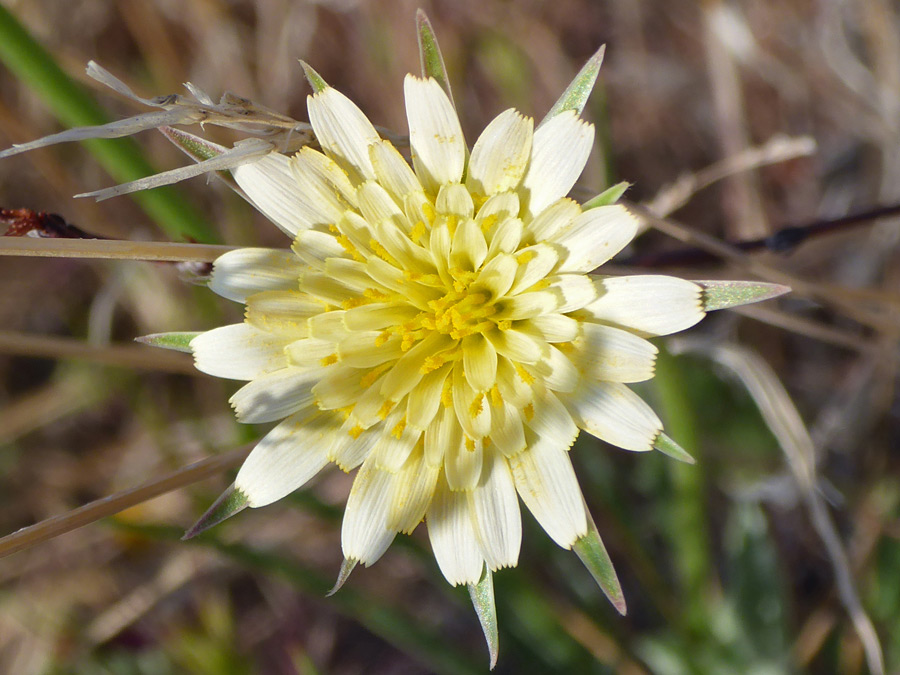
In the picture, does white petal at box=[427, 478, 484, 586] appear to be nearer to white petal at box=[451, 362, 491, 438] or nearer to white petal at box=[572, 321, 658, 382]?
white petal at box=[451, 362, 491, 438]

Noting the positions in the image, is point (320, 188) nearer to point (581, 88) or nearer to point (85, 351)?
point (581, 88)

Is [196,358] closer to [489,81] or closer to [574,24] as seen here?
[489,81]

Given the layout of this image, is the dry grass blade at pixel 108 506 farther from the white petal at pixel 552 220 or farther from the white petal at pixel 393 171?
the white petal at pixel 552 220

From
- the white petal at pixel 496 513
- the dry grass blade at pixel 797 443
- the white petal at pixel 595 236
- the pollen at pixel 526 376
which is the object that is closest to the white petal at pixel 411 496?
the white petal at pixel 496 513

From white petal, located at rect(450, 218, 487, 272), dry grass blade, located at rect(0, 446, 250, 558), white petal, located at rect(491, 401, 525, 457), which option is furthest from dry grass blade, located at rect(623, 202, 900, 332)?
dry grass blade, located at rect(0, 446, 250, 558)

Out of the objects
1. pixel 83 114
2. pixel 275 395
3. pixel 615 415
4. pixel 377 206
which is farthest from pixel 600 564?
pixel 83 114
